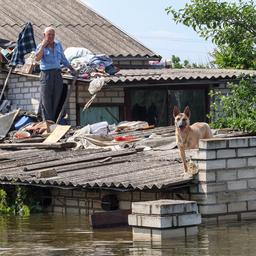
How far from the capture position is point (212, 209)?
15.4 metres

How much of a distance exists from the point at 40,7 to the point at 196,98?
6.23 m

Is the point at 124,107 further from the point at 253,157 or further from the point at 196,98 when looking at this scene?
the point at 253,157

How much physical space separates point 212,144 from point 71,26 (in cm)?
1420

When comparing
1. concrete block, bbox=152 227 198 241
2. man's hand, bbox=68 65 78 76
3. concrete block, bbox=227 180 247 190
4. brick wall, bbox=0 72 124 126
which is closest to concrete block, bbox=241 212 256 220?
concrete block, bbox=227 180 247 190

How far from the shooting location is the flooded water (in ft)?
43.0

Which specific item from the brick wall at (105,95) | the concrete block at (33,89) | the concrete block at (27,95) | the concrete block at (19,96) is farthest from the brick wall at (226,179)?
the concrete block at (19,96)

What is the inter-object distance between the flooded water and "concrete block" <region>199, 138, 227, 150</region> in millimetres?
1202

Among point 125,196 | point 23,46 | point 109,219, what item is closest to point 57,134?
point 23,46

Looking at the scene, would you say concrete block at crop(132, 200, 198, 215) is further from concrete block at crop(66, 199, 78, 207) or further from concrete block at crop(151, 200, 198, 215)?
concrete block at crop(66, 199, 78, 207)

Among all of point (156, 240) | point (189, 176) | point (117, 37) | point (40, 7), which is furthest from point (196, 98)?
point (156, 240)

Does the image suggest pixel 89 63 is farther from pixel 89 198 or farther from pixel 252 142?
pixel 252 142

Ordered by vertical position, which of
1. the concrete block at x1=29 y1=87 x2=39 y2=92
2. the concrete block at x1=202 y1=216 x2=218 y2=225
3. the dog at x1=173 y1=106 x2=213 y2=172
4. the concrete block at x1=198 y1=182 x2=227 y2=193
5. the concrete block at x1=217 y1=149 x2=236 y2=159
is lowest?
the concrete block at x1=202 y1=216 x2=218 y2=225

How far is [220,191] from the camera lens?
609 inches

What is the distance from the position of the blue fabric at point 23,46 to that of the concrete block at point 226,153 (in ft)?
32.9
